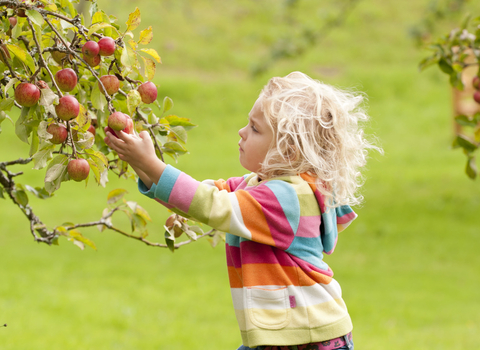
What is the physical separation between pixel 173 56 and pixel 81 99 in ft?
55.3

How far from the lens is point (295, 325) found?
62.4 inches

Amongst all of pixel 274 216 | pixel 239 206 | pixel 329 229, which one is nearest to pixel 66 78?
pixel 239 206

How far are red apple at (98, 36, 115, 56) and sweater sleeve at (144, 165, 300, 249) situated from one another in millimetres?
319

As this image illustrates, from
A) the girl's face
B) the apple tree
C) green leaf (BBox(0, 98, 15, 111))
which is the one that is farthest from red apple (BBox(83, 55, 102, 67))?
the girl's face

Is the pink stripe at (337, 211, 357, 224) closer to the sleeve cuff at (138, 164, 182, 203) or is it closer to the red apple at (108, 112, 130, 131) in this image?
the sleeve cuff at (138, 164, 182, 203)

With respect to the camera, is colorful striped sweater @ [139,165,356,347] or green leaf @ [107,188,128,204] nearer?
colorful striped sweater @ [139,165,356,347]

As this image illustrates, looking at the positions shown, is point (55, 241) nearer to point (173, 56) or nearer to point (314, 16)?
point (173, 56)

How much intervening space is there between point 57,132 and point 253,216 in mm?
543

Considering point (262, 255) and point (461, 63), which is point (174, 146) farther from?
point (461, 63)

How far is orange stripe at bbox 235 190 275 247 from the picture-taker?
4.91 feet

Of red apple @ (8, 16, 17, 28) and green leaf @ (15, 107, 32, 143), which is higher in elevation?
red apple @ (8, 16, 17, 28)

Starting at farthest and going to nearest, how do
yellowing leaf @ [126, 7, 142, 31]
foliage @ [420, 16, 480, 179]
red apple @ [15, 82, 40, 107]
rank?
foliage @ [420, 16, 480, 179]
yellowing leaf @ [126, 7, 142, 31]
red apple @ [15, 82, 40, 107]

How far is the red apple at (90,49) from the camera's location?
4.36 feet

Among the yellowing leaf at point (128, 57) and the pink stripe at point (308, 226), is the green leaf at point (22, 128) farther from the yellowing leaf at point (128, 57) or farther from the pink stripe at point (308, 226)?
the pink stripe at point (308, 226)
